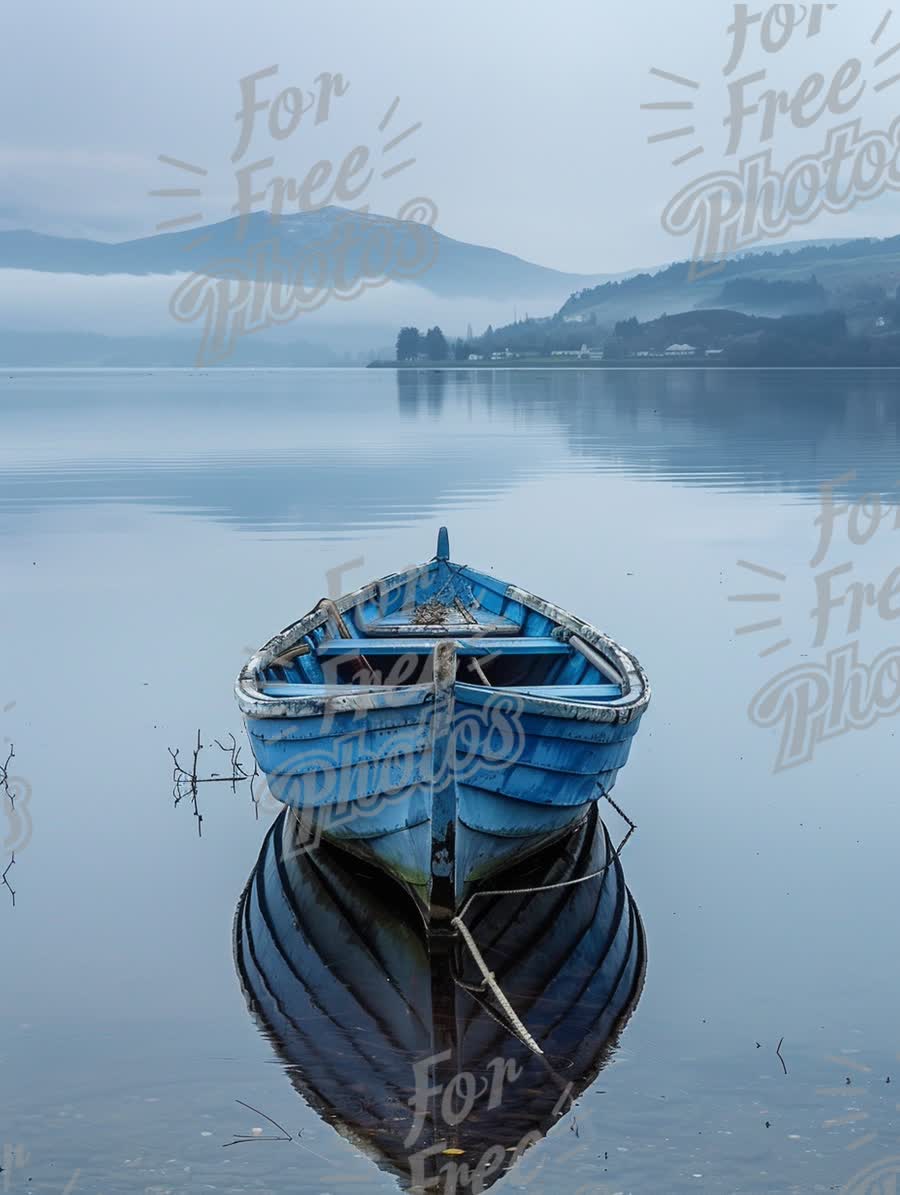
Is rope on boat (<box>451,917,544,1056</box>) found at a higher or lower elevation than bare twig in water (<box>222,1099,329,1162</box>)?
higher

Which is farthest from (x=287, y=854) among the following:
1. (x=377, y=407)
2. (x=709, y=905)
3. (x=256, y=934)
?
(x=377, y=407)

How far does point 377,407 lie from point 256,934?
99.6 meters

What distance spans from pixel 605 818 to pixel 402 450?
156ft

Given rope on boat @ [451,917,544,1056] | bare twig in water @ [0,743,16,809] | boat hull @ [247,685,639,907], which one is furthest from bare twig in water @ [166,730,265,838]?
rope on boat @ [451,917,544,1056]

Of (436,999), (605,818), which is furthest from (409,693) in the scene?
(605,818)

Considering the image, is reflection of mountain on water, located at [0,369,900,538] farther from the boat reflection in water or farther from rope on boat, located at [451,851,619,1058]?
rope on boat, located at [451,851,619,1058]

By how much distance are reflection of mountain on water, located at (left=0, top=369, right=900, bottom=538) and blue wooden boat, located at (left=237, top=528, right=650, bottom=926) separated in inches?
862

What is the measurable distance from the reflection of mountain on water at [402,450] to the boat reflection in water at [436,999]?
73.6ft

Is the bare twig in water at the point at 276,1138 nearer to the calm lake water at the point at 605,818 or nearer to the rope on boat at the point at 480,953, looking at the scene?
the calm lake water at the point at 605,818

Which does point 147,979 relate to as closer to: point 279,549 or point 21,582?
point 21,582

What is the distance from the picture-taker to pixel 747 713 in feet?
59.9

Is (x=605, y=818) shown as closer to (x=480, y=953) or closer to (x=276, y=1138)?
(x=480, y=953)

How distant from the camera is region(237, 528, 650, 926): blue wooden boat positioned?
431 inches

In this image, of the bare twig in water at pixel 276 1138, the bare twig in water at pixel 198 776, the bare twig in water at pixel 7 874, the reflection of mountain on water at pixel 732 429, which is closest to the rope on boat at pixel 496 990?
the bare twig in water at pixel 276 1138
